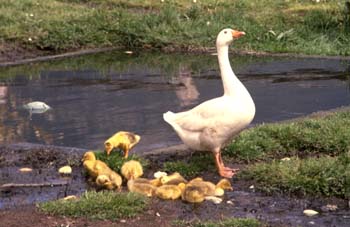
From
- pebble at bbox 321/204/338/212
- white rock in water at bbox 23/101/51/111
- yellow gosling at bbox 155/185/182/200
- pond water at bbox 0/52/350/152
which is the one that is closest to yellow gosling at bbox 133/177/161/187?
yellow gosling at bbox 155/185/182/200

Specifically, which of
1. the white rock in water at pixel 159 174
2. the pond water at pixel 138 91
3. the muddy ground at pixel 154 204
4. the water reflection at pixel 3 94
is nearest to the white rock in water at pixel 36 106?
the pond water at pixel 138 91

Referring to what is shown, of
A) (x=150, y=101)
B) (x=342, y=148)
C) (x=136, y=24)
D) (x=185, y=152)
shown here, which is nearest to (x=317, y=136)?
(x=342, y=148)

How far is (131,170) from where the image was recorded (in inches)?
267

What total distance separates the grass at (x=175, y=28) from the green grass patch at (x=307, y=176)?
26.3 feet

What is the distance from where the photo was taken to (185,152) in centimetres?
782

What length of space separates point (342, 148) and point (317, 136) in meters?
0.33

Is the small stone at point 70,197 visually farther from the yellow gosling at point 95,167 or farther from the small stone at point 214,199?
the small stone at point 214,199

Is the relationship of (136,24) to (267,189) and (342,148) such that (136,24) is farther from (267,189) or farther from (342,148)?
(267,189)

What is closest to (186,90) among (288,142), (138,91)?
(138,91)

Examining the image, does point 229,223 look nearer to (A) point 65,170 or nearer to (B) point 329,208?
(B) point 329,208

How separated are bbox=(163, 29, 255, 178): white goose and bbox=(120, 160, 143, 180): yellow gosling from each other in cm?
58

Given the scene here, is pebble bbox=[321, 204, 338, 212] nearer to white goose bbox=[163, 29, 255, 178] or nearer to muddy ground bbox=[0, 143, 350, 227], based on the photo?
muddy ground bbox=[0, 143, 350, 227]

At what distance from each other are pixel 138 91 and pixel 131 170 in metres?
4.61

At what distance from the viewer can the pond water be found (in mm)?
9031
